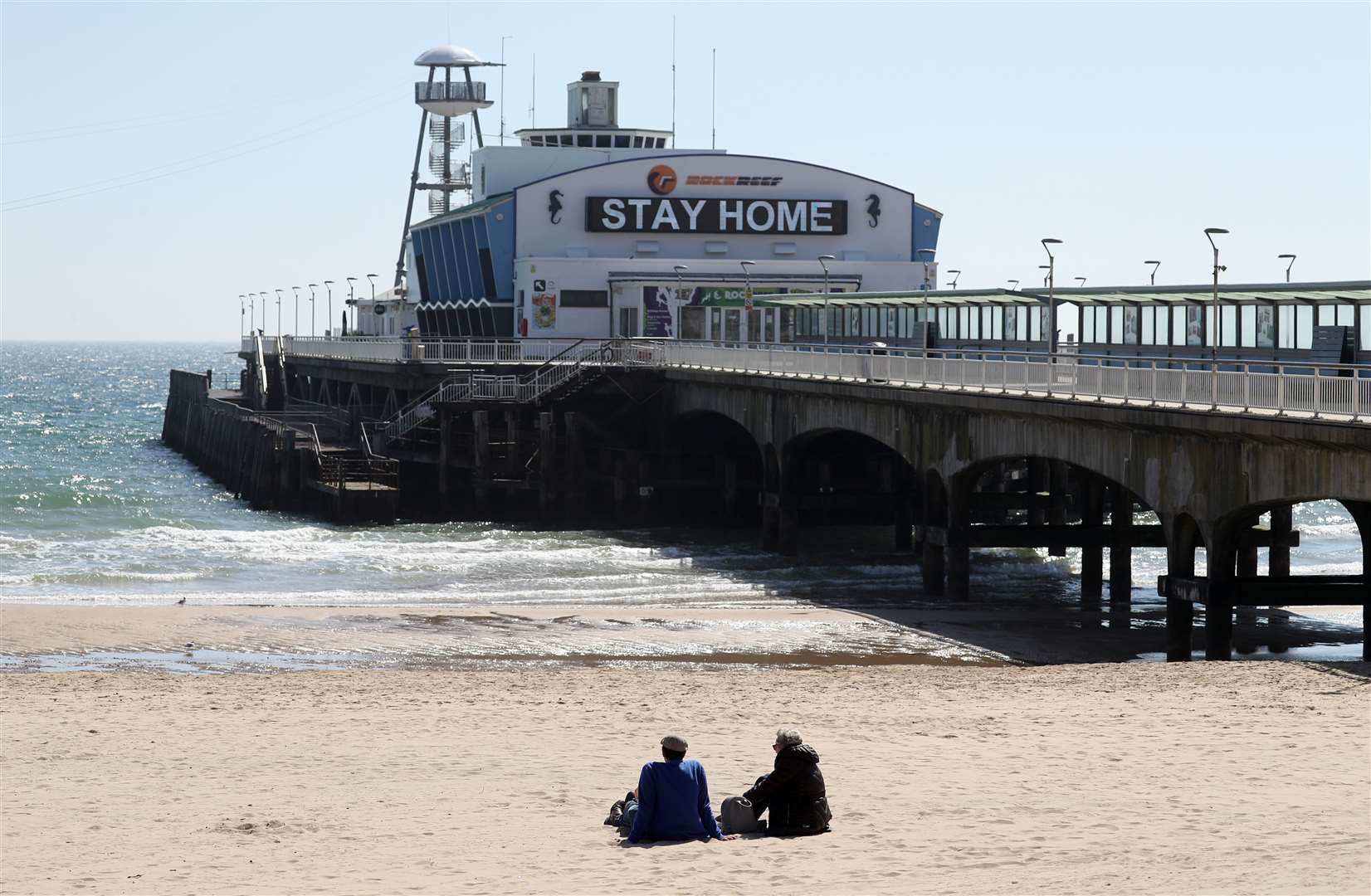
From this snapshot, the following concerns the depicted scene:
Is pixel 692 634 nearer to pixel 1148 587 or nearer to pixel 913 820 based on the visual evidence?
pixel 1148 587

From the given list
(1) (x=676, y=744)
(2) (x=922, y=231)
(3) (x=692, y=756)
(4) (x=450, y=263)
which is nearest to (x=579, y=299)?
(4) (x=450, y=263)

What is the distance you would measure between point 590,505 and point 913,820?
3632 centimetres

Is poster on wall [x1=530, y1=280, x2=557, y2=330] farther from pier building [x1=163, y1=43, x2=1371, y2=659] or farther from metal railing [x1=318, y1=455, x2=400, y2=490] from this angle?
metal railing [x1=318, y1=455, x2=400, y2=490]

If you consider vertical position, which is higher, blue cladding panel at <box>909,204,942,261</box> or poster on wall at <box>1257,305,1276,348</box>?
blue cladding panel at <box>909,204,942,261</box>

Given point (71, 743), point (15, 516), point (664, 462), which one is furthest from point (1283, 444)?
point (15, 516)

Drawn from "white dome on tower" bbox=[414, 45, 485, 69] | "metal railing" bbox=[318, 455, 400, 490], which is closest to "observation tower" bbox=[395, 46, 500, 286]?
"white dome on tower" bbox=[414, 45, 485, 69]

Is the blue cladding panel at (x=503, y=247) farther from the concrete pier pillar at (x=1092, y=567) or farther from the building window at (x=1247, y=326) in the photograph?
the building window at (x=1247, y=326)

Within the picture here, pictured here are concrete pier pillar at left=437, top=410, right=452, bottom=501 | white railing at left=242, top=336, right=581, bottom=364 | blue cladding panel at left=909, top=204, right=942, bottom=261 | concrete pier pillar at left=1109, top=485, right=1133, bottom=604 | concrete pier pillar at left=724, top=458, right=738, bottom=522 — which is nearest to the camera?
concrete pier pillar at left=1109, top=485, right=1133, bottom=604

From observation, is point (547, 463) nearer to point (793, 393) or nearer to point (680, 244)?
point (793, 393)

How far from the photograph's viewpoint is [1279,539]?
33438 millimetres

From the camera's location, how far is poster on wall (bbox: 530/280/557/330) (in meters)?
66.8

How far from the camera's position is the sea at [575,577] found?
29531mm

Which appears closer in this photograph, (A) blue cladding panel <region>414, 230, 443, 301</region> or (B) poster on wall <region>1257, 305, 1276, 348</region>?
(B) poster on wall <region>1257, 305, 1276, 348</region>

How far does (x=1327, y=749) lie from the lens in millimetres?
17000
